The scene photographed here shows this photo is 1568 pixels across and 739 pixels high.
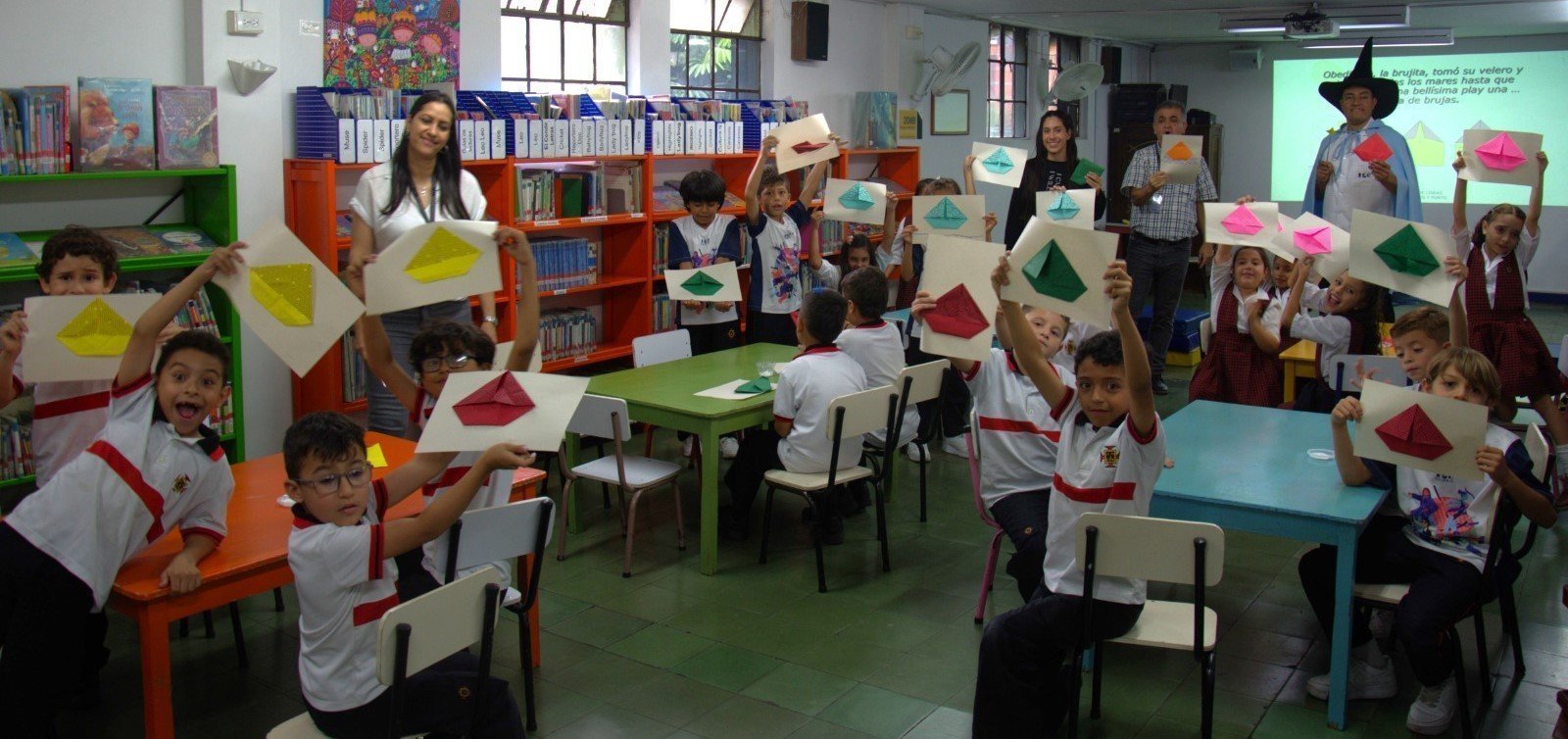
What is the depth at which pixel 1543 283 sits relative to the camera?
1234 cm

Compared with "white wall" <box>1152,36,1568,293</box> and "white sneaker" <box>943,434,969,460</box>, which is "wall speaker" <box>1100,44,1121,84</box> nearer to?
"white wall" <box>1152,36,1568,293</box>

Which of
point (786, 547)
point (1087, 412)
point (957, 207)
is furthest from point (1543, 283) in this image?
point (1087, 412)

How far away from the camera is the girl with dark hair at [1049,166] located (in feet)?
23.8

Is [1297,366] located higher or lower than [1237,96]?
lower

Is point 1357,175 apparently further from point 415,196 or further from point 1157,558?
point 415,196

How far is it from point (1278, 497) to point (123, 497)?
2.86m

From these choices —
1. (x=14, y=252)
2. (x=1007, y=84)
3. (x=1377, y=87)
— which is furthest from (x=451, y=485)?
(x=1007, y=84)

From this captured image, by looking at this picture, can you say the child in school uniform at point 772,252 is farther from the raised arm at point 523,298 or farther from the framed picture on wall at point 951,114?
the framed picture on wall at point 951,114

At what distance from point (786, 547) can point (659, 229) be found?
2469 millimetres

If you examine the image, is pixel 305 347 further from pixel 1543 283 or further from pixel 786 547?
pixel 1543 283

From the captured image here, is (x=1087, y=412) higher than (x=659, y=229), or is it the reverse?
(x=659, y=229)

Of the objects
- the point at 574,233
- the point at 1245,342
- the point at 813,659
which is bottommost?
the point at 813,659

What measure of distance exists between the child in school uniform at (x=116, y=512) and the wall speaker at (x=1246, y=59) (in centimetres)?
1308

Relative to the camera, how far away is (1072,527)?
3.12m
